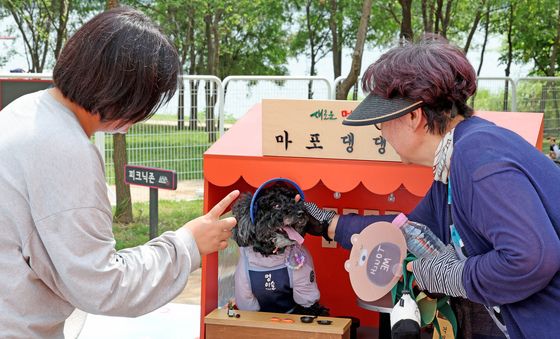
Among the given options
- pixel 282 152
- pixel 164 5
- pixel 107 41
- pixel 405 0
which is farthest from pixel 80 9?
pixel 107 41

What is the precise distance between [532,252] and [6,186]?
118 centimetres

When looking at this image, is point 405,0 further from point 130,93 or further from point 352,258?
point 130,93

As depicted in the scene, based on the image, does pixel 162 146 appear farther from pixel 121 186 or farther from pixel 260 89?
pixel 260 89

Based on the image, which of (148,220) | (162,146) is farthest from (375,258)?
(148,220)

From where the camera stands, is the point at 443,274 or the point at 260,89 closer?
the point at 443,274

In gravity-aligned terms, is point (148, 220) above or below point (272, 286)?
below

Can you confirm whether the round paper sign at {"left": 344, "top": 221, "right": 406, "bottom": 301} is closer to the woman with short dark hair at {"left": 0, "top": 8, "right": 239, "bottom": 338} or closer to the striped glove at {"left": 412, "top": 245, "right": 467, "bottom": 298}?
the striped glove at {"left": 412, "top": 245, "right": 467, "bottom": 298}

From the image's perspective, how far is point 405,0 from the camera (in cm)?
1370

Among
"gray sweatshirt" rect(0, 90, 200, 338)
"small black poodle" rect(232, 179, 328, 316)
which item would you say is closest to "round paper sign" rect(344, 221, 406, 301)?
"small black poodle" rect(232, 179, 328, 316)

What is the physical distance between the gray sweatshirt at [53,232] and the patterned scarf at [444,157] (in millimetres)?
907

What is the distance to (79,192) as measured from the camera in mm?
1490

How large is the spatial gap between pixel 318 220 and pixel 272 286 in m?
0.52

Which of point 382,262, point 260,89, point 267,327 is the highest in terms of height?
point 260,89

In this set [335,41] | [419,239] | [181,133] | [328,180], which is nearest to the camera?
[419,239]
